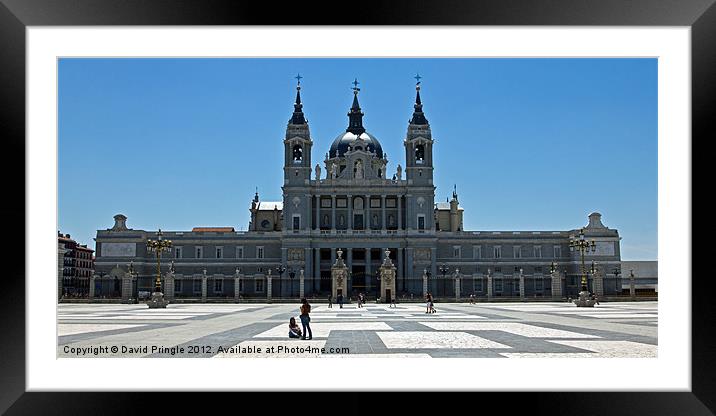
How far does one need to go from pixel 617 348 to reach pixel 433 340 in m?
4.13

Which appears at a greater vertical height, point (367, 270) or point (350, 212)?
point (350, 212)

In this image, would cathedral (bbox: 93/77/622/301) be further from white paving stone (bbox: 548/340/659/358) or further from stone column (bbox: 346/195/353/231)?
white paving stone (bbox: 548/340/659/358)

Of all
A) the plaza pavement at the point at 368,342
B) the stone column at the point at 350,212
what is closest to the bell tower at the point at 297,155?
the stone column at the point at 350,212

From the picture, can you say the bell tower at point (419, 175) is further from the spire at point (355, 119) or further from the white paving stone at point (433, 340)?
the white paving stone at point (433, 340)

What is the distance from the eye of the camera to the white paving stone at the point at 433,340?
52.0 feet

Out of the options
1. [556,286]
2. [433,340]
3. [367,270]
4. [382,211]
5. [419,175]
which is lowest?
[556,286]

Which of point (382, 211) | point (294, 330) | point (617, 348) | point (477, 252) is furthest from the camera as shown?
point (382, 211)

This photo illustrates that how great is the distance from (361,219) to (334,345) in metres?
67.4

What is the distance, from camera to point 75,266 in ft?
304

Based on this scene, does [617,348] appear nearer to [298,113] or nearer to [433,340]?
[433,340]

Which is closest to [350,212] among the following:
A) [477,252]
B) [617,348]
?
[477,252]

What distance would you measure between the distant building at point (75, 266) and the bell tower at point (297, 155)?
2650 centimetres
